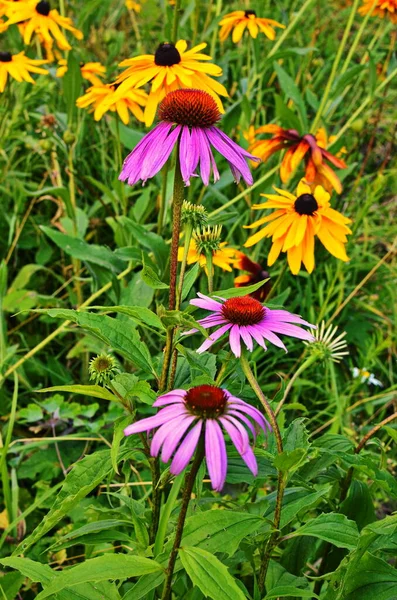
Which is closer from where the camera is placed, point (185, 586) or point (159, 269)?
point (185, 586)

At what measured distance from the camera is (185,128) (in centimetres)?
81

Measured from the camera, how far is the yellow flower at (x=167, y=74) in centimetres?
125

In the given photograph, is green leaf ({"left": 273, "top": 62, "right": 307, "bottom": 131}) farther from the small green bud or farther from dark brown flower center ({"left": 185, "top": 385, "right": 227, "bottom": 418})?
dark brown flower center ({"left": 185, "top": 385, "right": 227, "bottom": 418})


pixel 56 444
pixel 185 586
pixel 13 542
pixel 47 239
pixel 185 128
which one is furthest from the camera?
pixel 47 239

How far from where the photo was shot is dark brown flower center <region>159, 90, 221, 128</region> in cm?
80

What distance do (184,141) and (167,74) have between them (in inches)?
20.6

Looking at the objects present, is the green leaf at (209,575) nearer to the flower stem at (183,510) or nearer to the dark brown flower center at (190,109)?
the flower stem at (183,510)

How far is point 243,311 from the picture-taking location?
0.76m

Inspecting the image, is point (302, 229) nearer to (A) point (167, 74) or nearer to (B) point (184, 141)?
(A) point (167, 74)

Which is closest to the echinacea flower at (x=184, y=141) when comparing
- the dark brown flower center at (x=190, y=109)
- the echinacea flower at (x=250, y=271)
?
the dark brown flower center at (x=190, y=109)

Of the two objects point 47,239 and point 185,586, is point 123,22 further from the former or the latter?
point 185,586

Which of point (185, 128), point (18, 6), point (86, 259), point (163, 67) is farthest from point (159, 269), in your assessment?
point (18, 6)

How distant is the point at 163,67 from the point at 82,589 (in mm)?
922

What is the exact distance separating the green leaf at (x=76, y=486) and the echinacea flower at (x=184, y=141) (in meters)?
0.34
